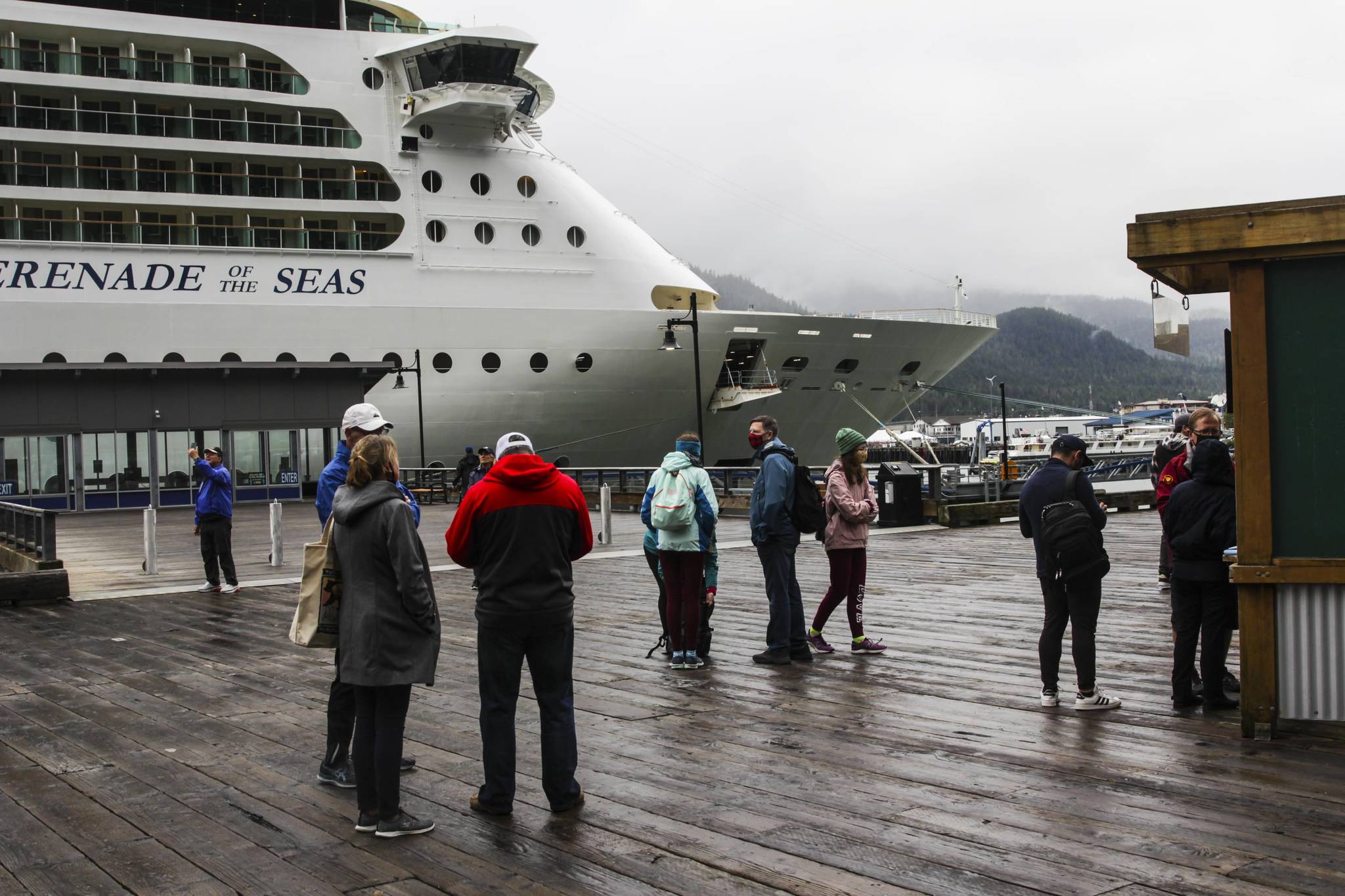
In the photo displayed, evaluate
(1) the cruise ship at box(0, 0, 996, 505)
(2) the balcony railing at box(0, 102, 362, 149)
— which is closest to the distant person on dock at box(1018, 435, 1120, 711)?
(1) the cruise ship at box(0, 0, 996, 505)

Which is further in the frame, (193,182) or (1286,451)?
(193,182)

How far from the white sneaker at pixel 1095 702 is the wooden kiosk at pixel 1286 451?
33.1 inches

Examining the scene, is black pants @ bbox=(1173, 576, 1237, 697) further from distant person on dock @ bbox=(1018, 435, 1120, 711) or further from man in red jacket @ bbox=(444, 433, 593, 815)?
man in red jacket @ bbox=(444, 433, 593, 815)

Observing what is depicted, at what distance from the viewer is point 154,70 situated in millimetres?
32844

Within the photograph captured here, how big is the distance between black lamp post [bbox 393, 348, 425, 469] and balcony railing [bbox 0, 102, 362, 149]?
22.1 ft

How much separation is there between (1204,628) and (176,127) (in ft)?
107

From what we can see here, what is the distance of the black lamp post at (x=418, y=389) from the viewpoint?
31.4m

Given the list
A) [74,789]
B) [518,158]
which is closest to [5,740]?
[74,789]

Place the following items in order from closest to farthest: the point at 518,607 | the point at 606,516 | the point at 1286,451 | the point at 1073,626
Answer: the point at 518,607, the point at 1286,451, the point at 1073,626, the point at 606,516

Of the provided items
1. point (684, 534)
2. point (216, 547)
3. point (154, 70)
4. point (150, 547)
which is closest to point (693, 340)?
point (154, 70)

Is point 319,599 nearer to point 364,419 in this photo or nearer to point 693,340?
point 364,419

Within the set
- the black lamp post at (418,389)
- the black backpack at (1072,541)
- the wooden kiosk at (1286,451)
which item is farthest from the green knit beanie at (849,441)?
the black lamp post at (418,389)

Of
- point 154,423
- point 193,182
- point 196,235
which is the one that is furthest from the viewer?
point 193,182

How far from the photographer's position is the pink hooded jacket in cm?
842
